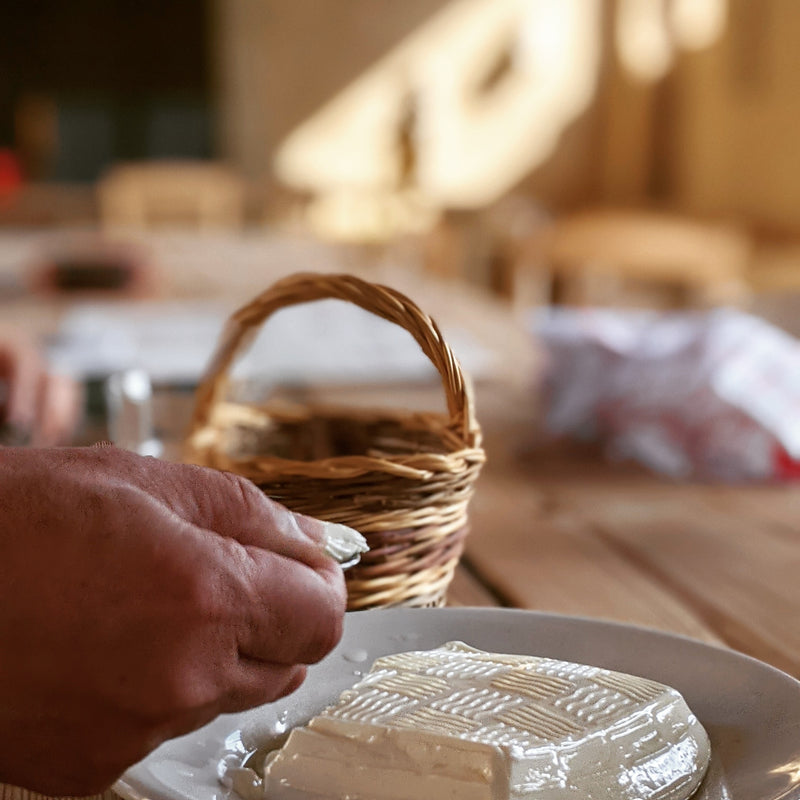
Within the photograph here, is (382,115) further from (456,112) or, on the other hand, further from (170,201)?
(170,201)

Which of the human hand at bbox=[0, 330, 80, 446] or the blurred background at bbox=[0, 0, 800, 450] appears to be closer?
the human hand at bbox=[0, 330, 80, 446]

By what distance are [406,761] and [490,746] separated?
A: 3 cm

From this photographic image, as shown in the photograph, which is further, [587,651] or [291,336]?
[291,336]

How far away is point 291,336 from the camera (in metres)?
1.73

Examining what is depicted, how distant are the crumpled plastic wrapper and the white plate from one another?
0.56 meters

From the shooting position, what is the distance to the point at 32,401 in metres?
1.09

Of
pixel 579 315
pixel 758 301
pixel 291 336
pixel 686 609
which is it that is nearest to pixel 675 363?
pixel 579 315

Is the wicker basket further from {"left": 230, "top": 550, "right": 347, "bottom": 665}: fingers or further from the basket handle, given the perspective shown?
{"left": 230, "top": 550, "right": 347, "bottom": 665}: fingers

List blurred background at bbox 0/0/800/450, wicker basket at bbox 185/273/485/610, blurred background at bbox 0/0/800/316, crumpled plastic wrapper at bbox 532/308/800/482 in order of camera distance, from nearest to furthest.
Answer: wicker basket at bbox 185/273/485/610 → crumpled plastic wrapper at bbox 532/308/800/482 → blurred background at bbox 0/0/800/450 → blurred background at bbox 0/0/800/316

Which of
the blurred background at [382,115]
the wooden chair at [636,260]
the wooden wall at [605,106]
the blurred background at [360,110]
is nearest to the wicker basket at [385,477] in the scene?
the wooden chair at [636,260]

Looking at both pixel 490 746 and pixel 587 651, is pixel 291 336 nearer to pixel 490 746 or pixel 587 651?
pixel 587 651

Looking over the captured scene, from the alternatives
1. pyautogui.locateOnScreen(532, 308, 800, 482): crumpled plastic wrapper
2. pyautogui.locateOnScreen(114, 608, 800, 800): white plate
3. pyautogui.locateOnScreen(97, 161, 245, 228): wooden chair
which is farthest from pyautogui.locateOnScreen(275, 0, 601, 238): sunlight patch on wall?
pyautogui.locateOnScreen(114, 608, 800, 800): white plate

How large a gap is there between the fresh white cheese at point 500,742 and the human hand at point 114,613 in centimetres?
5

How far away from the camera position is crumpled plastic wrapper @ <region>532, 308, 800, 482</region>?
104 centimetres
